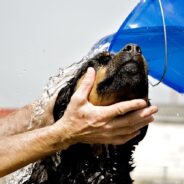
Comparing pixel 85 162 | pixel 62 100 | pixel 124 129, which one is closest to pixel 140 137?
pixel 85 162

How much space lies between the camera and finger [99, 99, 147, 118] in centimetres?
323

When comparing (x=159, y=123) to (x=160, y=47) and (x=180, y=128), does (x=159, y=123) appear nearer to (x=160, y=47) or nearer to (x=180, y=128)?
(x=180, y=128)

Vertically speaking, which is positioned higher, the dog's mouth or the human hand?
the dog's mouth

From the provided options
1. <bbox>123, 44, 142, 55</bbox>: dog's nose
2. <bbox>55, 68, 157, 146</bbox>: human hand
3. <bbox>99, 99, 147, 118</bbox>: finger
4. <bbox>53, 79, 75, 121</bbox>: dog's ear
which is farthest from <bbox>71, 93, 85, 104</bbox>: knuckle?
<bbox>53, 79, 75, 121</bbox>: dog's ear

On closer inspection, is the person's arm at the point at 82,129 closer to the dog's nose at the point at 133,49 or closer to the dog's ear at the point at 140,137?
the dog's nose at the point at 133,49

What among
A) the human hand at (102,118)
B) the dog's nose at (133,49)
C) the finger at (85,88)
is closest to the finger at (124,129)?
the human hand at (102,118)

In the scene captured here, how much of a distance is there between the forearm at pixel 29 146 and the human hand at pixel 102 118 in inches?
2.8

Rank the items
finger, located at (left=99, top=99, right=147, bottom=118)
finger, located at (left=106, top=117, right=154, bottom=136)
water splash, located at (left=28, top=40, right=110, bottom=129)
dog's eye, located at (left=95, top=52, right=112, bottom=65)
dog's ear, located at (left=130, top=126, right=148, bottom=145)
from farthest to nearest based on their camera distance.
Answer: water splash, located at (left=28, top=40, right=110, bottom=129) < dog's ear, located at (left=130, top=126, right=148, bottom=145) < dog's eye, located at (left=95, top=52, right=112, bottom=65) < finger, located at (left=106, top=117, right=154, bottom=136) < finger, located at (left=99, top=99, right=147, bottom=118)

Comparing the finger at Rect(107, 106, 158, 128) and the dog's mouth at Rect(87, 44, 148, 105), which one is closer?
the finger at Rect(107, 106, 158, 128)

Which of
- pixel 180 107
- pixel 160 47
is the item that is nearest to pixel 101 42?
pixel 160 47

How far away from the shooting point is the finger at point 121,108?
3232mm

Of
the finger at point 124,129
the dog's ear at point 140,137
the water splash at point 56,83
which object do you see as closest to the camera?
the finger at point 124,129

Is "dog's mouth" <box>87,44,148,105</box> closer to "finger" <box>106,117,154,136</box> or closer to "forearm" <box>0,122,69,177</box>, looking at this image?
"finger" <box>106,117,154,136</box>

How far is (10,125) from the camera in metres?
4.97
